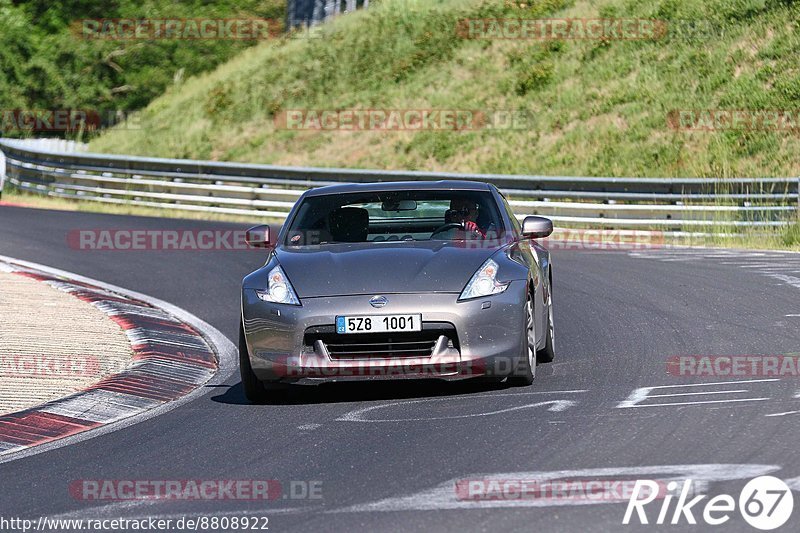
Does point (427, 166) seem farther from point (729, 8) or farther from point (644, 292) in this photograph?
point (644, 292)

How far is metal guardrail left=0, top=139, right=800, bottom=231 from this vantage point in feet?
68.6

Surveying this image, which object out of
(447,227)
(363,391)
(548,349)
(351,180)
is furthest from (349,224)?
(351,180)

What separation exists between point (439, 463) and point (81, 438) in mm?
2407

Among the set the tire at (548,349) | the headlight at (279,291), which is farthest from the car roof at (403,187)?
the headlight at (279,291)

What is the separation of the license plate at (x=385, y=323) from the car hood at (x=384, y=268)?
0.19 m

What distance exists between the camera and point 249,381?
28.9 feet

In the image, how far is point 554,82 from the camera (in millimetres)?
36875

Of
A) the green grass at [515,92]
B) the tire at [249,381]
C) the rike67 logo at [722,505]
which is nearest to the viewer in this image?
the rike67 logo at [722,505]

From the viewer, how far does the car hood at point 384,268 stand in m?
8.50

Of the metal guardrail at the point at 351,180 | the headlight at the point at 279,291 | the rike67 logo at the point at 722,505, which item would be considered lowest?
the metal guardrail at the point at 351,180

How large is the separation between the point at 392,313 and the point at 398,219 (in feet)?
6.67

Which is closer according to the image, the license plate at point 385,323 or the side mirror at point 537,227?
the license plate at point 385,323

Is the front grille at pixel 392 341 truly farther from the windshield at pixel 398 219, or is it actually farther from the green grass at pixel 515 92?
the green grass at pixel 515 92

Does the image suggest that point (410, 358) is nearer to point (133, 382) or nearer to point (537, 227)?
point (537, 227)
